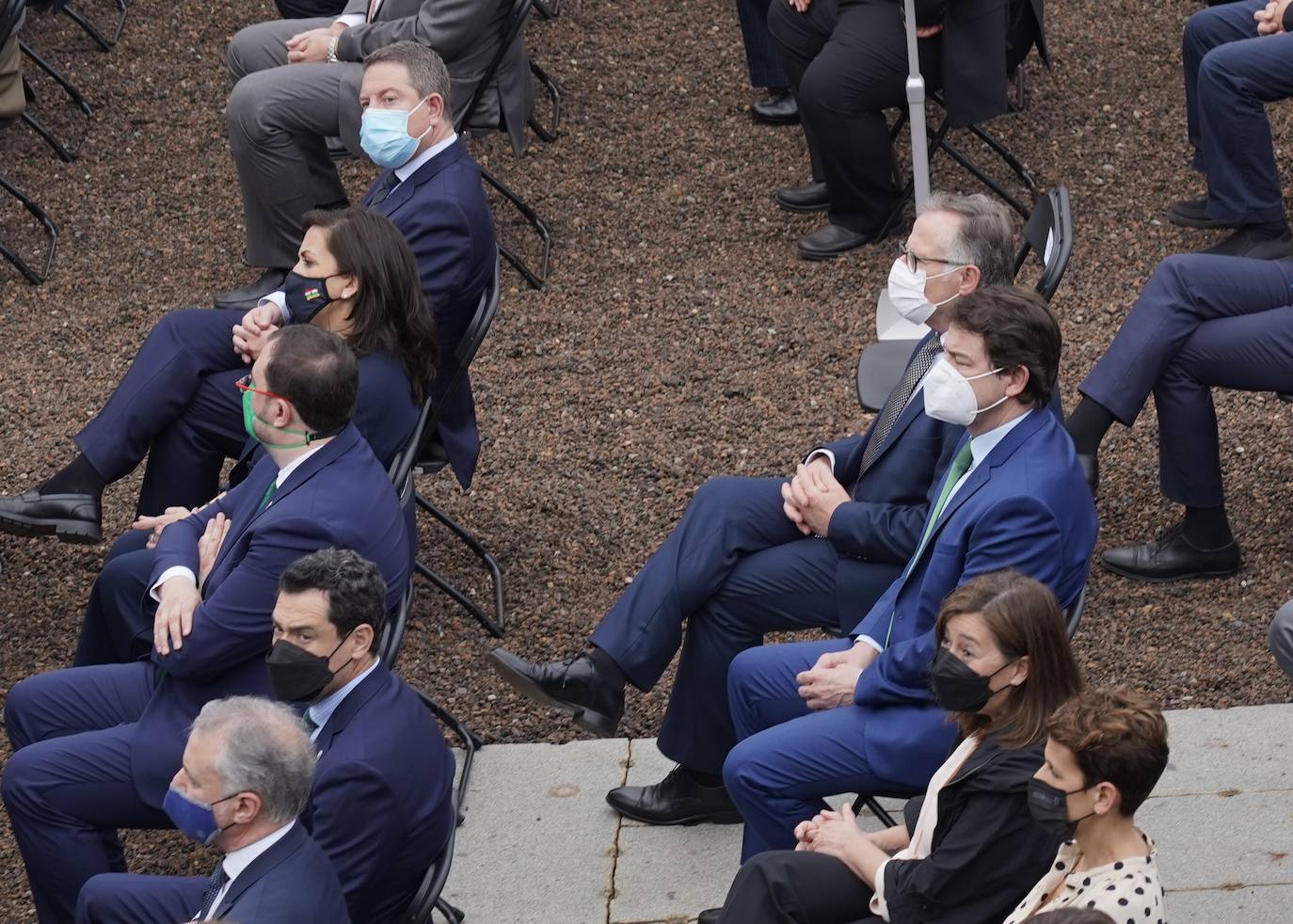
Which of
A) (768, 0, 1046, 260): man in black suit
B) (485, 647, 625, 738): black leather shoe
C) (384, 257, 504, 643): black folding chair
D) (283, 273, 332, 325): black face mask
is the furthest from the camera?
(768, 0, 1046, 260): man in black suit

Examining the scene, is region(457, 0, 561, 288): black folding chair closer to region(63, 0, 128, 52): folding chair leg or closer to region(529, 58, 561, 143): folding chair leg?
region(529, 58, 561, 143): folding chair leg

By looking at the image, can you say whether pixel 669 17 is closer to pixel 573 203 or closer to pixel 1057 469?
pixel 573 203

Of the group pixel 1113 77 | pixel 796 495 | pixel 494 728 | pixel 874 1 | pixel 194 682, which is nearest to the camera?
pixel 194 682

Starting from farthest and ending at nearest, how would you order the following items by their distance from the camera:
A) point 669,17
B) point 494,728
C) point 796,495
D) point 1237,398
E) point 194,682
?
point 669,17 < point 1237,398 < point 494,728 < point 796,495 < point 194,682

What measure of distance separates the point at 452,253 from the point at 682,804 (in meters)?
1.84

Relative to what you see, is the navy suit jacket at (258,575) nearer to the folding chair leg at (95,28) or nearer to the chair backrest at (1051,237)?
the chair backrest at (1051,237)

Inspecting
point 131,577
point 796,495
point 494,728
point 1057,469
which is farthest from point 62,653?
point 1057,469

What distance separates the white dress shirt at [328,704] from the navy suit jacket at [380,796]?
0.04ft

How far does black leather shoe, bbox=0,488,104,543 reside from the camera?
5.00 m

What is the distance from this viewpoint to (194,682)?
3953 millimetres

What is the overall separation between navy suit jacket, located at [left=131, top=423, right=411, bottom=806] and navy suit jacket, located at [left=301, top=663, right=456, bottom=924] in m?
0.41

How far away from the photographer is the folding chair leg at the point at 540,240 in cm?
707

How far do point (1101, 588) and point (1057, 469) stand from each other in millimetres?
1606

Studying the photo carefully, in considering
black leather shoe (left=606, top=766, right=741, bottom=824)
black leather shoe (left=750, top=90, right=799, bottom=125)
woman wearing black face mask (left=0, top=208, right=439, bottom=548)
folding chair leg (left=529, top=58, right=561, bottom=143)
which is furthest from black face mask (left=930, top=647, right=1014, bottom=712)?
folding chair leg (left=529, top=58, right=561, bottom=143)
